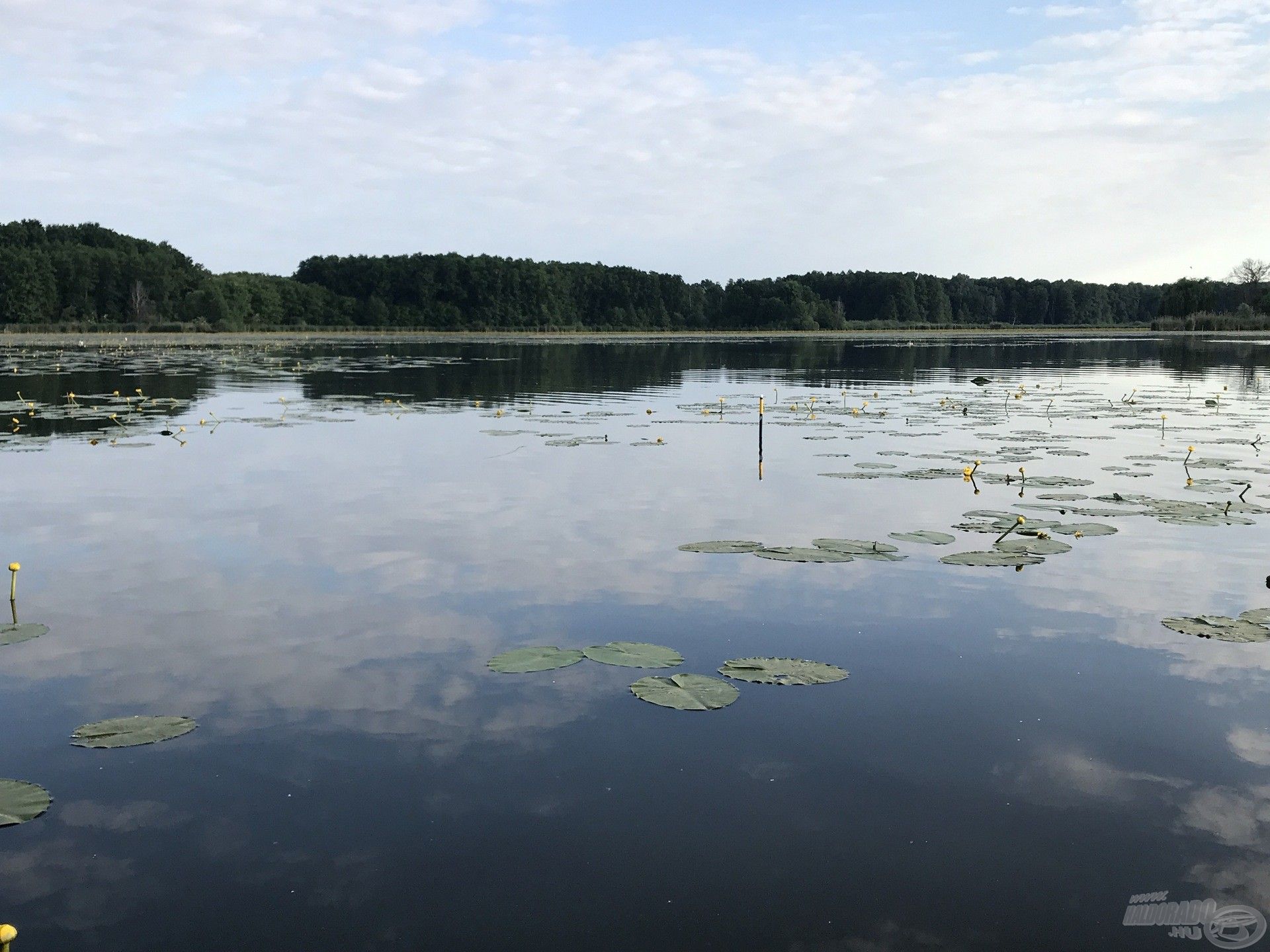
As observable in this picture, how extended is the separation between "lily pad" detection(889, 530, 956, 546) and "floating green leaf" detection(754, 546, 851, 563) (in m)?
1.05

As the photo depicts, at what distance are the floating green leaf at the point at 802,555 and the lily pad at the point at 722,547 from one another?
0.15 metres

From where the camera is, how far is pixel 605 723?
18.9 feet

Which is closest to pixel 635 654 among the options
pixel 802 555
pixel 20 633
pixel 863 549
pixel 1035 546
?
pixel 802 555

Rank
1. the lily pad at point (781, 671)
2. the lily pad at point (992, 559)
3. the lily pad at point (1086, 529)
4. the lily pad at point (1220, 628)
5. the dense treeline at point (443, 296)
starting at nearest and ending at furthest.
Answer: the lily pad at point (781, 671) → the lily pad at point (1220, 628) → the lily pad at point (992, 559) → the lily pad at point (1086, 529) → the dense treeline at point (443, 296)

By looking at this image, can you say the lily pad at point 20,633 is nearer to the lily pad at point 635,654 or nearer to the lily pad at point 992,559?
the lily pad at point 635,654

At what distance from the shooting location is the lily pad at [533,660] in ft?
21.4

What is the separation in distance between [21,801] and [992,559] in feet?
23.6

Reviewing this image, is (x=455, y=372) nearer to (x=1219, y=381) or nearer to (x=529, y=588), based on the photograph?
(x=1219, y=381)

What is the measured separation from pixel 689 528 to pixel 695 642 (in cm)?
398

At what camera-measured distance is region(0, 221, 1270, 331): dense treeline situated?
112 m

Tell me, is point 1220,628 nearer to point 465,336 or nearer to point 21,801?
point 21,801

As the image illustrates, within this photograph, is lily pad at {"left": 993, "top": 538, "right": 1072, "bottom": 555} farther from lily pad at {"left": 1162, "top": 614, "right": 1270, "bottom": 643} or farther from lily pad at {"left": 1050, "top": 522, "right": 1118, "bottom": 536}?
lily pad at {"left": 1162, "top": 614, "right": 1270, "bottom": 643}

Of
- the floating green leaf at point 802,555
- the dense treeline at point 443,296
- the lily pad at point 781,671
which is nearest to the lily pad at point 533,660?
the lily pad at point 781,671

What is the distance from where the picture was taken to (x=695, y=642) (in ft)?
23.2
